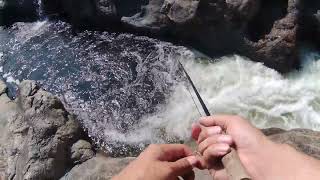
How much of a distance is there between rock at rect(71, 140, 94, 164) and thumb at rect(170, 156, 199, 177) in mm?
4308

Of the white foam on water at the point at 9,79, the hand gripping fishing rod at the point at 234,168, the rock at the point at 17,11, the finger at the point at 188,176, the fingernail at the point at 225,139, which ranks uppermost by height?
the hand gripping fishing rod at the point at 234,168

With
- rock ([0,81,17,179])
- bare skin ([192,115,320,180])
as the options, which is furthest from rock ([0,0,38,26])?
bare skin ([192,115,320,180])

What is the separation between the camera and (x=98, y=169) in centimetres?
604

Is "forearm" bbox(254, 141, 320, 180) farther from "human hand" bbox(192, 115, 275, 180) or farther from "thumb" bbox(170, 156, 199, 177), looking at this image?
"thumb" bbox(170, 156, 199, 177)

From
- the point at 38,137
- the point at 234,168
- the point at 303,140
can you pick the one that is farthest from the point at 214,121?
the point at 38,137

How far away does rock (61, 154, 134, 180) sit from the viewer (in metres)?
5.84

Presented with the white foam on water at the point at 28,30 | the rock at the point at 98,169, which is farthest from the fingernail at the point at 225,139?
the white foam on water at the point at 28,30

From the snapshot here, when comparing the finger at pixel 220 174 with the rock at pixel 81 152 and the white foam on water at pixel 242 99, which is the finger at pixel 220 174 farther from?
the white foam on water at pixel 242 99

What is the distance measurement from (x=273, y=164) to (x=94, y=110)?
5949mm

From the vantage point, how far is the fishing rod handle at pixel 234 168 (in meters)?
1.83

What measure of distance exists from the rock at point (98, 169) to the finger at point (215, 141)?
3.43m

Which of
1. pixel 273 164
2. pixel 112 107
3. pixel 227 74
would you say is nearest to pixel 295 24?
pixel 227 74

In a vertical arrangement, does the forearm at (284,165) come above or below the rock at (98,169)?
above

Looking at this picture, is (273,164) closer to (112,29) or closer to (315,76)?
(315,76)
